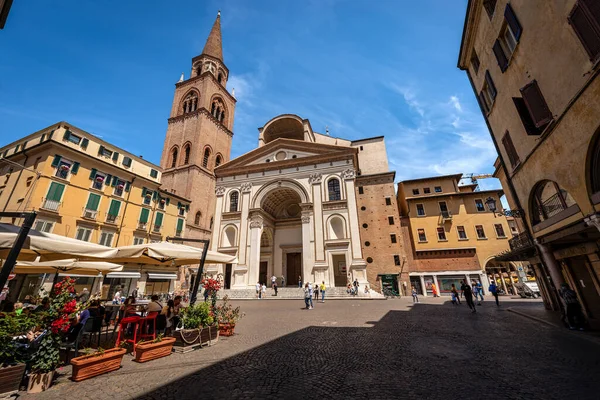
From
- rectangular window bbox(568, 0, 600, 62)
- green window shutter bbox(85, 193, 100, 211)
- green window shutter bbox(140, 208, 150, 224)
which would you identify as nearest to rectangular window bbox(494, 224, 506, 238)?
rectangular window bbox(568, 0, 600, 62)

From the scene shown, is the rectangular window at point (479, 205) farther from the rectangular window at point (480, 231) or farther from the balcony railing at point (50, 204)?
the balcony railing at point (50, 204)

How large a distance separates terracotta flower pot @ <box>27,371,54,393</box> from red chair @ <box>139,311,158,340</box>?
78.8 inches

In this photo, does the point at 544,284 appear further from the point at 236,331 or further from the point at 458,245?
the point at 458,245

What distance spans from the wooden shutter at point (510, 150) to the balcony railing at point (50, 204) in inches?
999

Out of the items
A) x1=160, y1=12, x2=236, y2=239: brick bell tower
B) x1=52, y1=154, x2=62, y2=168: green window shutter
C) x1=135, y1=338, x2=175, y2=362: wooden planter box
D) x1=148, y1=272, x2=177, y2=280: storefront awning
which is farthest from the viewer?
x1=160, y1=12, x2=236, y2=239: brick bell tower

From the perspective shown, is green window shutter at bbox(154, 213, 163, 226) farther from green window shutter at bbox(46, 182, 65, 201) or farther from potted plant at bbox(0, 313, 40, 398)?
potted plant at bbox(0, 313, 40, 398)

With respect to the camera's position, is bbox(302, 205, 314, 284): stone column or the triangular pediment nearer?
bbox(302, 205, 314, 284): stone column

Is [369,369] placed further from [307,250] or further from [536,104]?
[307,250]

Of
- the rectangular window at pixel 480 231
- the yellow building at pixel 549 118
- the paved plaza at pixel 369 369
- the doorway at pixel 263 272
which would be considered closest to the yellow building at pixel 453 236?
the rectangular window at pixel 480 231

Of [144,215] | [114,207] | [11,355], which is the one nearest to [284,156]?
[144,215]

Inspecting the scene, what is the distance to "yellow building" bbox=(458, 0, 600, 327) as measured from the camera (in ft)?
18.5

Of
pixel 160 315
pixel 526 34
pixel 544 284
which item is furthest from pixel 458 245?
pixel 160 315

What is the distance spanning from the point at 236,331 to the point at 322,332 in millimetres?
2684

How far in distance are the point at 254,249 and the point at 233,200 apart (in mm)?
6937
